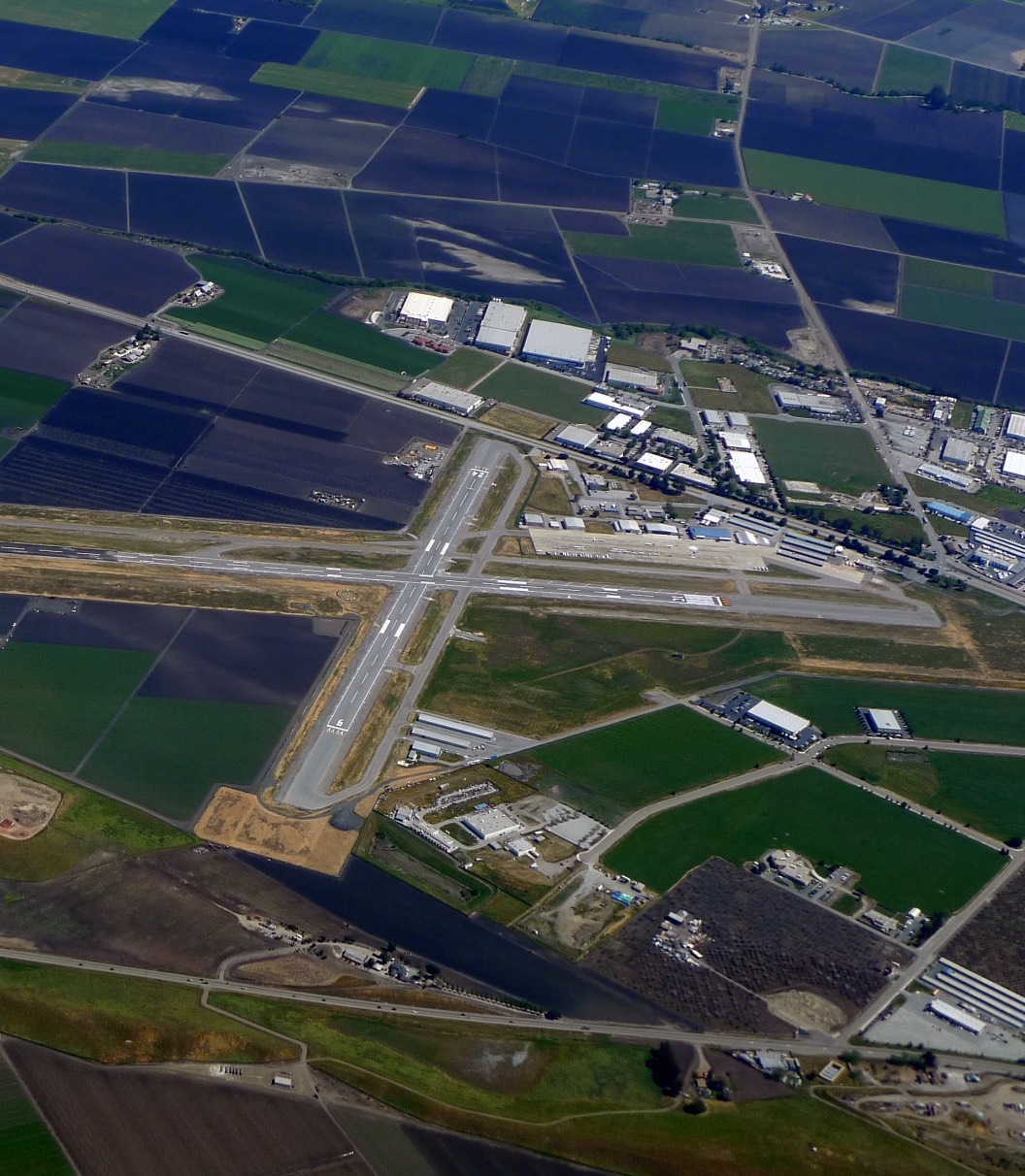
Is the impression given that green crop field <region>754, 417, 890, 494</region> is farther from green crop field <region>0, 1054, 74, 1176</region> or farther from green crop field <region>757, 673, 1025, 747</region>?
green crop field <region>0, 1054, 74, 1176</region>

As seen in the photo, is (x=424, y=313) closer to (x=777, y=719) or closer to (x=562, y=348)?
(x=562, y=348)

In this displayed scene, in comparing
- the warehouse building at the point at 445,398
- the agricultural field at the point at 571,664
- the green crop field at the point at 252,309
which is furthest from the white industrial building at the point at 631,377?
the agricultural field at the point at 571,664

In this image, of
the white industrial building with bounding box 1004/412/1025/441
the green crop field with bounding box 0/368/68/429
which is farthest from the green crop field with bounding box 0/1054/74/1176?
the white industrial building with bounding box 1004/412/1025/441

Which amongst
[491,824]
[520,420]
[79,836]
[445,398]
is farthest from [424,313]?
[79,836]

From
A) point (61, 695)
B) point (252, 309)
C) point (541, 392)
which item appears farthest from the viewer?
point (252, 309)

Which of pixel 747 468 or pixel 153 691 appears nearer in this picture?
pixel 153 691

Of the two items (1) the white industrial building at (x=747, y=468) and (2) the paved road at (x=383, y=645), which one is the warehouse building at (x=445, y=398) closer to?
(2) the paved road at (x=383, y=645)

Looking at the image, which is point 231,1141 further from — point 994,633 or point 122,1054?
point 994,633
